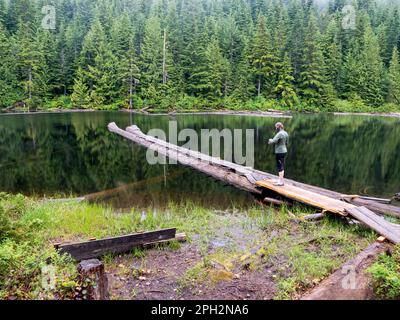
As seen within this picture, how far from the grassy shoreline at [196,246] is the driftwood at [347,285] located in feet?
1.12

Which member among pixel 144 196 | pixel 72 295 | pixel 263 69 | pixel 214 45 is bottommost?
pixel 144 196

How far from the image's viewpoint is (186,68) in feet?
170

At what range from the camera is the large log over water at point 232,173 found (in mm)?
9727

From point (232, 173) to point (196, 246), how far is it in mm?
6665

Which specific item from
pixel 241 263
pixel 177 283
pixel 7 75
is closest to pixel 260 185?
pixel 241 263

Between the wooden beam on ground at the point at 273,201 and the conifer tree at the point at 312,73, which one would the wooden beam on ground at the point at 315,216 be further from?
the conifer tree at the point at 312,73

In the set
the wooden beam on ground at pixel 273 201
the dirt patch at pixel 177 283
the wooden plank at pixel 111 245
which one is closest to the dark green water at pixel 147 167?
the wooden beam on ground at pixel 273 201

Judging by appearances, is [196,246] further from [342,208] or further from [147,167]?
[147,167]

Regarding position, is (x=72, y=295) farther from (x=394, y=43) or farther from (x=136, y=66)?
(x=394, y=43)

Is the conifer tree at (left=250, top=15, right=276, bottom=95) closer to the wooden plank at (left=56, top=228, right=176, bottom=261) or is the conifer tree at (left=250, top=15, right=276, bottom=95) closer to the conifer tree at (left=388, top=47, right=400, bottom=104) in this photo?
the conifer tree at (left=388, top=47, right=400, bottom=104)

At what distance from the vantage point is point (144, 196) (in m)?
11.8

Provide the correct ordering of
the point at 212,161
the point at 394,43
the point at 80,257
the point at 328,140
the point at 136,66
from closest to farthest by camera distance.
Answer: the point at 80,257
the point at 212,161
the point at 328,140
the point at 136,66
the point at 394,43
